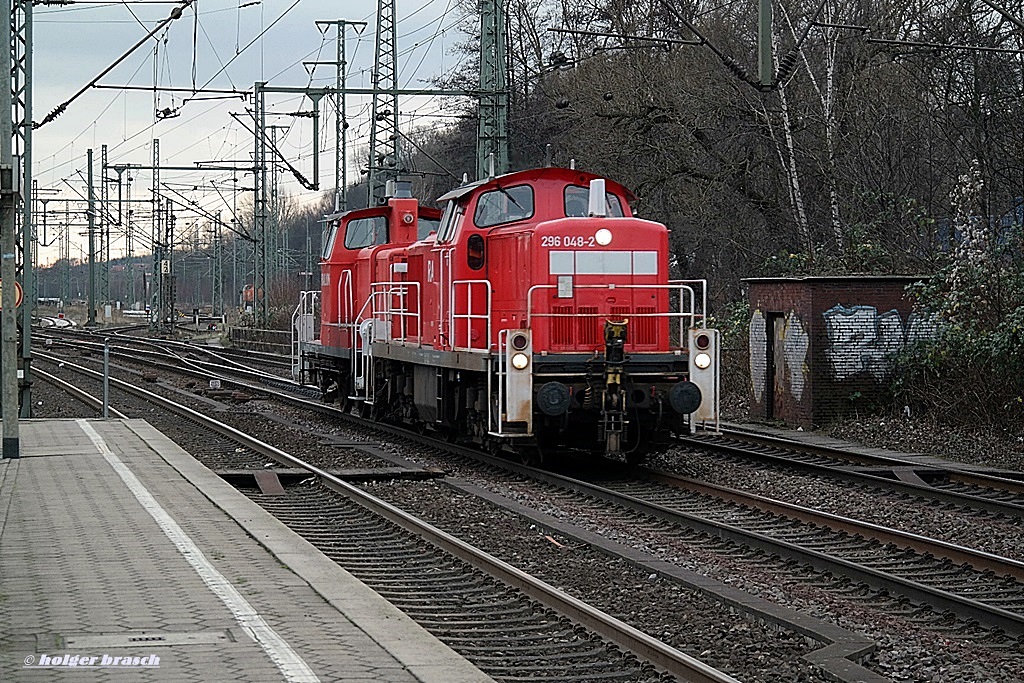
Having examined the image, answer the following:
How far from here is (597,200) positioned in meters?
14.4

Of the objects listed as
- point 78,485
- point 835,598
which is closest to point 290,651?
point 835,598

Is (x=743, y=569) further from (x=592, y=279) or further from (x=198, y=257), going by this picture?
(x=198, y=257)

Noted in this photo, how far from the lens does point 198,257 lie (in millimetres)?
114875

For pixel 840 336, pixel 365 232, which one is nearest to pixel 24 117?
pixel 365 232

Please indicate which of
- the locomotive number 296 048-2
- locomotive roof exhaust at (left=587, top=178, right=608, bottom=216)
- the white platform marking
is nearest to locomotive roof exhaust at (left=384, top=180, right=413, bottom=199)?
locomotive roof exhaust at (left=587, top=178, right=608, bottom=216)

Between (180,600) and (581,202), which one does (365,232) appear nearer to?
(581,202)

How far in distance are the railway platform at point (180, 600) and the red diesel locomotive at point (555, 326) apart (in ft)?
11.2

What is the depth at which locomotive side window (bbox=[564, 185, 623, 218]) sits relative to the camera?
14.9 meters

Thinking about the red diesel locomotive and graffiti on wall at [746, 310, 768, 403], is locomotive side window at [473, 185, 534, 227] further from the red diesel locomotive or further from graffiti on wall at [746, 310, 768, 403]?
graffiti on wall at [746, 310, 768, 403]

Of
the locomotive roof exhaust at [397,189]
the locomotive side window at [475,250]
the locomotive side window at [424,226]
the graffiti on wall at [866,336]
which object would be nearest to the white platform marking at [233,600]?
the locomotive side window at [475,250]

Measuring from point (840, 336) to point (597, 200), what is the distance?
18.2ft

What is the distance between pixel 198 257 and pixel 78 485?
4154 inches

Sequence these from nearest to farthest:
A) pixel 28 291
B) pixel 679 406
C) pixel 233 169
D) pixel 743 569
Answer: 1. pixel 743 569
2. pixel 679 406
3. pixel 28 291
4. pixel 233 169

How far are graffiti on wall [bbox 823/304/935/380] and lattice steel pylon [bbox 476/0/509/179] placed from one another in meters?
8.96
